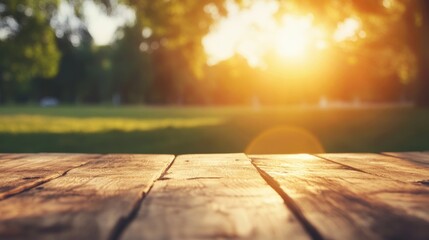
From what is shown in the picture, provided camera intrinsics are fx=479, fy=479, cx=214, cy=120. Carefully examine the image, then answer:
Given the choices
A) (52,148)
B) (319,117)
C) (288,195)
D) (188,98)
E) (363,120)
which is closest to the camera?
(288,195)

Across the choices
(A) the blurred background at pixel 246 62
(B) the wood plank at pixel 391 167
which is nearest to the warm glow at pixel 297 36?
(A) the blurred background at pixel 246 62

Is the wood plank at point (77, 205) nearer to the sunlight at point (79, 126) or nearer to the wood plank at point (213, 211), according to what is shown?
the wood plank at point (213, 211)

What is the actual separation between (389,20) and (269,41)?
5734 mm

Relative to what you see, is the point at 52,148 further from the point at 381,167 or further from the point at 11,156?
the point at 381,167

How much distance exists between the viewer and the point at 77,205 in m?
1.47

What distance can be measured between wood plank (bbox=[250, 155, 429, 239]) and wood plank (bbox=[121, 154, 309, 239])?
0.25 feet

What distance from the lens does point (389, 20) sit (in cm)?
2238

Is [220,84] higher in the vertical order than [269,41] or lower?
higher

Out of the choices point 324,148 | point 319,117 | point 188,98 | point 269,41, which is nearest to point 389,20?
point 269,41

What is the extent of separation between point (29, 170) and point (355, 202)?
64.6 inches

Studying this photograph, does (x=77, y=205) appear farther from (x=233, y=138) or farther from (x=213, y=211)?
(x=233, y=138)

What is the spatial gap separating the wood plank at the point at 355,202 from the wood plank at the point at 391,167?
12 centimetres

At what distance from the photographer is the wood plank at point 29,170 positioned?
188 cm

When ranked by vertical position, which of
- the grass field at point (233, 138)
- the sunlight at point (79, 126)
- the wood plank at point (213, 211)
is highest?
the sunlight at point (79, 126)
